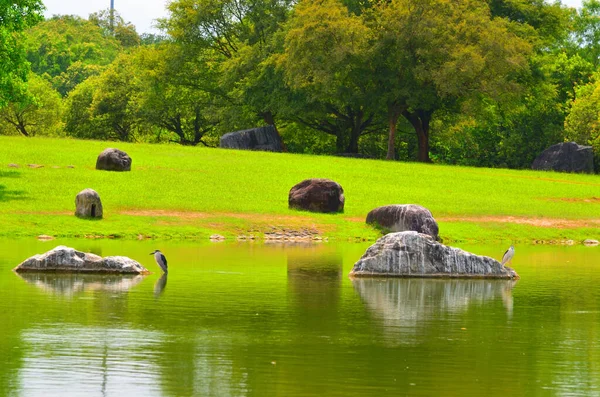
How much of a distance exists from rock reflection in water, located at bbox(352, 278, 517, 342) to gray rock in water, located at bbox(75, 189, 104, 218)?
18244 mm

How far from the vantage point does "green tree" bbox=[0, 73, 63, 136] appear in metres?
103

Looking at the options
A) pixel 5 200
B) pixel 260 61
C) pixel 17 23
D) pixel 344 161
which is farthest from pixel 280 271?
pixel 260 61

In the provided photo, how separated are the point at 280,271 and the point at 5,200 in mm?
20705

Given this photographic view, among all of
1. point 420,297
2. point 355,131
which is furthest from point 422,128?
point 420,297

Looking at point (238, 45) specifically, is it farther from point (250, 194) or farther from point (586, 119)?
point (250, 194)

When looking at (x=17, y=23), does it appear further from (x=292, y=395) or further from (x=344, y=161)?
(x=292, y=395)

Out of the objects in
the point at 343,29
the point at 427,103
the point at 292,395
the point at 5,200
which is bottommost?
the point at 292,395

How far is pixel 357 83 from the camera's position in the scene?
261 feet

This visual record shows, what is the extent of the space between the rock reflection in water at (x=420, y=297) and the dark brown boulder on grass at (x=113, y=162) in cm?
3226

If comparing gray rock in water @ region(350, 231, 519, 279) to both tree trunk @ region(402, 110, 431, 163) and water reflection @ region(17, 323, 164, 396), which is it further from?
tree trunk @ region(402, 110, 431, 163)

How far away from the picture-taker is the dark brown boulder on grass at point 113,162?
194ft

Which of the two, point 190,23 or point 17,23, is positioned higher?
point 190,23

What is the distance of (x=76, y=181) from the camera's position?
179 ft

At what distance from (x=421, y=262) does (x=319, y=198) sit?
2045cm
